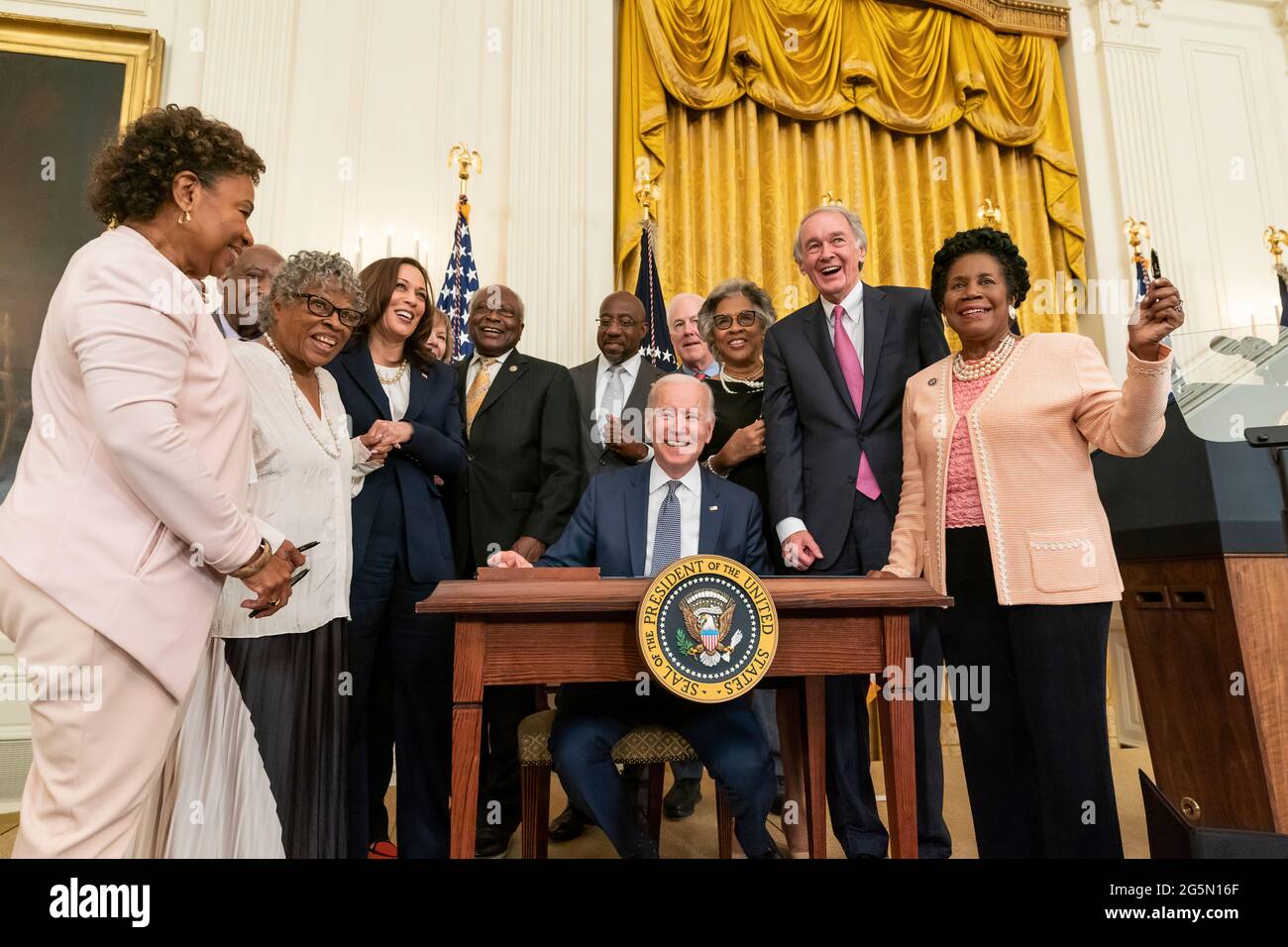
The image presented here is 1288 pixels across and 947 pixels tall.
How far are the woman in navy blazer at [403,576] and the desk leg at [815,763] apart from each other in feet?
3.52

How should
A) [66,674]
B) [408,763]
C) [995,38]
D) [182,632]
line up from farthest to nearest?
[995,38] → [408,763] → [182,632] → [66,674]

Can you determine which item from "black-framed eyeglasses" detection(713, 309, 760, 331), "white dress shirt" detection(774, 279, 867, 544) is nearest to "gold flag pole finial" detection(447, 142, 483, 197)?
"black-framed eyeglasses" detection(713, 309, 760, 331)

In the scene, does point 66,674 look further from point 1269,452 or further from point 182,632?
point 1269,452

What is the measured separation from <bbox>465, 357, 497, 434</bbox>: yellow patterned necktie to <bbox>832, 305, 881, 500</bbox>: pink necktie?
136 centimetres

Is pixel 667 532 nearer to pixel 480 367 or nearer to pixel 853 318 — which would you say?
pixel 853 318

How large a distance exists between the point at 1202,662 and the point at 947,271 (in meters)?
1.23

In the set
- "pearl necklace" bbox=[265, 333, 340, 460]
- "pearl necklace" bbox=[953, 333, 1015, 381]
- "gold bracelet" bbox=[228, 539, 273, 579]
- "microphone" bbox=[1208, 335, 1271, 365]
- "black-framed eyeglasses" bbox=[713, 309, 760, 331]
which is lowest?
"gold bracelet" bbox=[228, 539, 273, 579]

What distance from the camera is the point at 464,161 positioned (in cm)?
505

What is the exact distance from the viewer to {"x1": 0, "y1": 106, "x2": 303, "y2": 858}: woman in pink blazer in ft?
4.85

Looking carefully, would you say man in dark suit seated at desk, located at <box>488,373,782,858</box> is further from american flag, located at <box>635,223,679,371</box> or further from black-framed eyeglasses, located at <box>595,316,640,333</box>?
american flag, located at <box>635,223,679,371</box>

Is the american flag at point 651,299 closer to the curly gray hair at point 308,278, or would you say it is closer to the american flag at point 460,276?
the american flag at point 460,276

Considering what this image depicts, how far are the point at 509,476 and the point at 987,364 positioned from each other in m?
1.74
